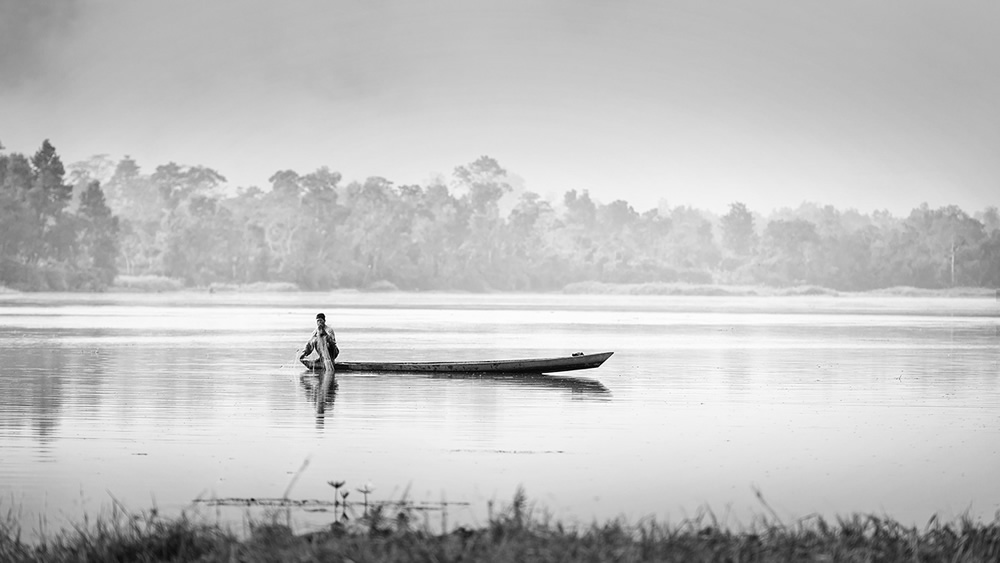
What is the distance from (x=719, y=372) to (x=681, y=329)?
24703 millimetres

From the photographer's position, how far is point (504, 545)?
8211 mm

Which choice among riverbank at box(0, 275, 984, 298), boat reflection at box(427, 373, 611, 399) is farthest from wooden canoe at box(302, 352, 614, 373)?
riverbank at box(0, 275, 984, 298)

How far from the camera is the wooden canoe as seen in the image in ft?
→ 87.6

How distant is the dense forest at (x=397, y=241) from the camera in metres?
122

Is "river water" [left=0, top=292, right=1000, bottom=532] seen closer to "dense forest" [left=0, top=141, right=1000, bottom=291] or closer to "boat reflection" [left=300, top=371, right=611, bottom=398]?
"boat reflection" [left=300, top=371, right=611, bottom=398]

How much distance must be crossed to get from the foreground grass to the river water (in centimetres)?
77

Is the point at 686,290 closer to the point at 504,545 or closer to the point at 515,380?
the point at 515,380

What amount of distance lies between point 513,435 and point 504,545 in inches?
362

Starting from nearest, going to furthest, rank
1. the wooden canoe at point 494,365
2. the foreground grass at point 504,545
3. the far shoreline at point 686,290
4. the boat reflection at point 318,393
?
1. the foreground grass at point 504,545
2. the boat reflection at point 318,393
3. the wooden canoe at point 494,365
4. the far shoreline at point 686,290

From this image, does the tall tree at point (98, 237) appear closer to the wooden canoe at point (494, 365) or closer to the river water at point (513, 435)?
the river water at point (513, 435)

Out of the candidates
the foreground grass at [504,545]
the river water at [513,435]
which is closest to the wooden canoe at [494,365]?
the river water at [513,435]

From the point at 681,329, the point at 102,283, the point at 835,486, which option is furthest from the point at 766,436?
the point at 102,283

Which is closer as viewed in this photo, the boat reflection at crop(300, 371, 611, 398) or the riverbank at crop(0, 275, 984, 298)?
Result: the boat reflection at crop(300, 371, 611, 398)

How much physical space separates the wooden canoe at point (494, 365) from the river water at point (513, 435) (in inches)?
9.7
